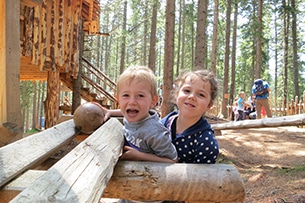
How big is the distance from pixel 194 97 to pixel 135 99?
1.58 ft

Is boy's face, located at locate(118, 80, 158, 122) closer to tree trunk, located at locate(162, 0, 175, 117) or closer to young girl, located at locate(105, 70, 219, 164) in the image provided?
young girl, located at locate(105, 70, 219, 164)

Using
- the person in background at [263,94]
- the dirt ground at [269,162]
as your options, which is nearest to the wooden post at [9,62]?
the dirt ground at [269,162]

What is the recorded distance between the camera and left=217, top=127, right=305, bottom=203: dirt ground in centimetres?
484

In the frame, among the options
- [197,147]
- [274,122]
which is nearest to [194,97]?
[197,147]

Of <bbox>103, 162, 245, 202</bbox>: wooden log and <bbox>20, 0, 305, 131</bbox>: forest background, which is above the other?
<bbox>20, 0, 305, 131</bbox>: forest background

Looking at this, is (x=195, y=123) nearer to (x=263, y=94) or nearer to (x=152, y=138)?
(x=152, y=138)

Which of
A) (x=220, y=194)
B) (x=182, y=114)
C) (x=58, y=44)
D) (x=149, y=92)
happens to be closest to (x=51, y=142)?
(x=149, y=92)

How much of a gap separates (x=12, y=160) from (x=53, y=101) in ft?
31.0

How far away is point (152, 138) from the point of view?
2.12 m

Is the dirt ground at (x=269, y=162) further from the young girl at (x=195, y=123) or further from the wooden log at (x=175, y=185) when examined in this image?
the wooden log at (x=175, y=185)

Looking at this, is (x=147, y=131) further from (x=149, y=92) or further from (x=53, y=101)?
(x=53, y=101)

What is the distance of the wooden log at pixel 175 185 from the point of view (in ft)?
5.92

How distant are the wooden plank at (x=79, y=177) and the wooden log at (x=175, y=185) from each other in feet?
0.57

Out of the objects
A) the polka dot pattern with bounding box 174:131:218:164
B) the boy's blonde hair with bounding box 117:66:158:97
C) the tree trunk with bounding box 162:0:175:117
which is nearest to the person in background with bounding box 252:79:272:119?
the tree trunk with bounding box 162:0:175:117
